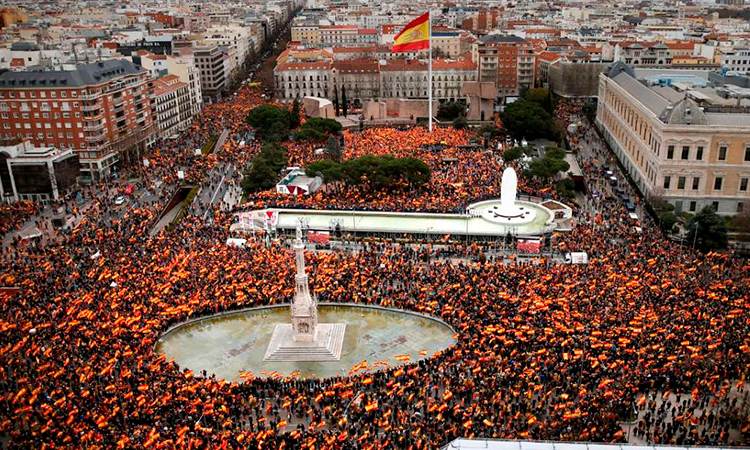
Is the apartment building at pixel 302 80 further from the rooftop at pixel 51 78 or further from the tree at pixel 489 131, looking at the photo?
the rooftop at pixel 51 78

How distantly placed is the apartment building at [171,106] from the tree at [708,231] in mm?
83363

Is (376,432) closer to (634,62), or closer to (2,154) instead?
(2,154)

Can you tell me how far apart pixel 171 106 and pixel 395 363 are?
279ft

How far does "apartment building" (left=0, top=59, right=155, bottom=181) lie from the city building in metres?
7.24

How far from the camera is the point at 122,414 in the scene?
39.2 meters

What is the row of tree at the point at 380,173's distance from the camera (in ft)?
258

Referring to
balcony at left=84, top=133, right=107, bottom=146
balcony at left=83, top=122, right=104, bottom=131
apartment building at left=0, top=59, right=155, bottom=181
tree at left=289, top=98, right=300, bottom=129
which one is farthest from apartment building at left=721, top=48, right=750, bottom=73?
balcony at left=83, top=122, right=104, bottom=131

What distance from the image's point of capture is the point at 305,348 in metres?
48.6

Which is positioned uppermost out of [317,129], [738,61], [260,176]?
[738,61]

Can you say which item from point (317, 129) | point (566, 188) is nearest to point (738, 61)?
point (566, 188)

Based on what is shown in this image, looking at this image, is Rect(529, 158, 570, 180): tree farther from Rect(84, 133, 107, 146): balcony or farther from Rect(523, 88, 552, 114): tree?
Rect(84, 133, 107, 146): balcony

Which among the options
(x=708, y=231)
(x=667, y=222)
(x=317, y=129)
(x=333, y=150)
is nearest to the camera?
(x=708, y=231)

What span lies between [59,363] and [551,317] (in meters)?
33.4

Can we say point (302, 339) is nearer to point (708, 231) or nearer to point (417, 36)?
point (708, 231)
